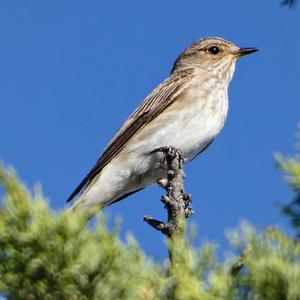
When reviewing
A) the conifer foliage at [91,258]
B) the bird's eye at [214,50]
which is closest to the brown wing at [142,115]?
the bird's eye at [214,50]

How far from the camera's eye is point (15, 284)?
73.0 inches

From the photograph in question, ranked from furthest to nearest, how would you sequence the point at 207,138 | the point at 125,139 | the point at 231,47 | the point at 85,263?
the point at 231,47
the point at 125,139
the point at 207,138
the point at 85,263

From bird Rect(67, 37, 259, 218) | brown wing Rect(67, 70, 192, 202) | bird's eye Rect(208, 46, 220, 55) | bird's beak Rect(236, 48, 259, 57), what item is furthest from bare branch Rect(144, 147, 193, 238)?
bird's eye Rect(208, 46, 220, 55)

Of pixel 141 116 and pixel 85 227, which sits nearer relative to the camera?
pixel 85 227

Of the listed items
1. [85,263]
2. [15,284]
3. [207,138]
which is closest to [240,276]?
[85,263]

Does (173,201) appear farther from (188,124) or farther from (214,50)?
(214,50)

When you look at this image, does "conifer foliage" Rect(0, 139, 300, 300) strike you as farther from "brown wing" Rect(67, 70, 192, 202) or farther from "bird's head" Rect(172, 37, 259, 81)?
"bird's head" Rect(172, 37, 259, 81)

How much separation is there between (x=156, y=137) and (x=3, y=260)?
538 centimetres

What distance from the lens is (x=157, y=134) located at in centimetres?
729

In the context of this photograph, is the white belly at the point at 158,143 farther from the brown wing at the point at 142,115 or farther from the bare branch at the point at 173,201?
the bare branch at the point at 173,201

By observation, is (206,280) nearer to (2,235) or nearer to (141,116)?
(2,235)

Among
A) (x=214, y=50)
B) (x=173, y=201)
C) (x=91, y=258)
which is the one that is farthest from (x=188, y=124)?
(x=91, y=258)

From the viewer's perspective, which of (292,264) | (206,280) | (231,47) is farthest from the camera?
(231,47)

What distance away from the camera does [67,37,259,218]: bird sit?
704cm
